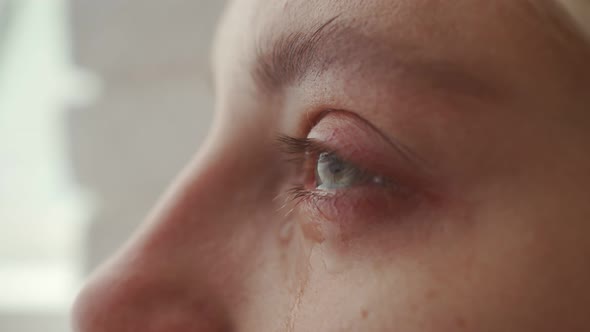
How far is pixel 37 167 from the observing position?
94cm

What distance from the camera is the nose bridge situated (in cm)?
42

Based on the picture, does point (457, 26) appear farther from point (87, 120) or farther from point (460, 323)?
point (87, 120)

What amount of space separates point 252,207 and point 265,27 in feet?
0.48

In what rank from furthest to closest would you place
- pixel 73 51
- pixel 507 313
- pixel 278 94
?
pixel 73 51 < pixel 278 94 < pixel 507 313

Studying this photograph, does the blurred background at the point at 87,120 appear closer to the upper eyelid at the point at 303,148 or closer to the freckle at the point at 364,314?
the upper eyelid at the point at 303,148

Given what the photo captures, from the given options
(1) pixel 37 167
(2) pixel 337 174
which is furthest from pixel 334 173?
(1) pixel 37 167

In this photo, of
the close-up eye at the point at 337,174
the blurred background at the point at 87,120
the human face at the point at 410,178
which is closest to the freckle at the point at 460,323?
the human face at the point at 410,178

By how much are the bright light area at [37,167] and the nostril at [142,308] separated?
0.48 meters

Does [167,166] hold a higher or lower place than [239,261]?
higher

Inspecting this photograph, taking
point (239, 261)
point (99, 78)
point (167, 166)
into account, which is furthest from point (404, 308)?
point (99, 78)

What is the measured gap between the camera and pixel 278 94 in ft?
1.35

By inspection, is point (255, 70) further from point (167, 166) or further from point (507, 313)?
point (167, 166)

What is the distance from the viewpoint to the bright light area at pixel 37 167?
0.88 metres

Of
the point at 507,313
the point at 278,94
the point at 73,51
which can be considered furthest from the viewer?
the point at 73,51
